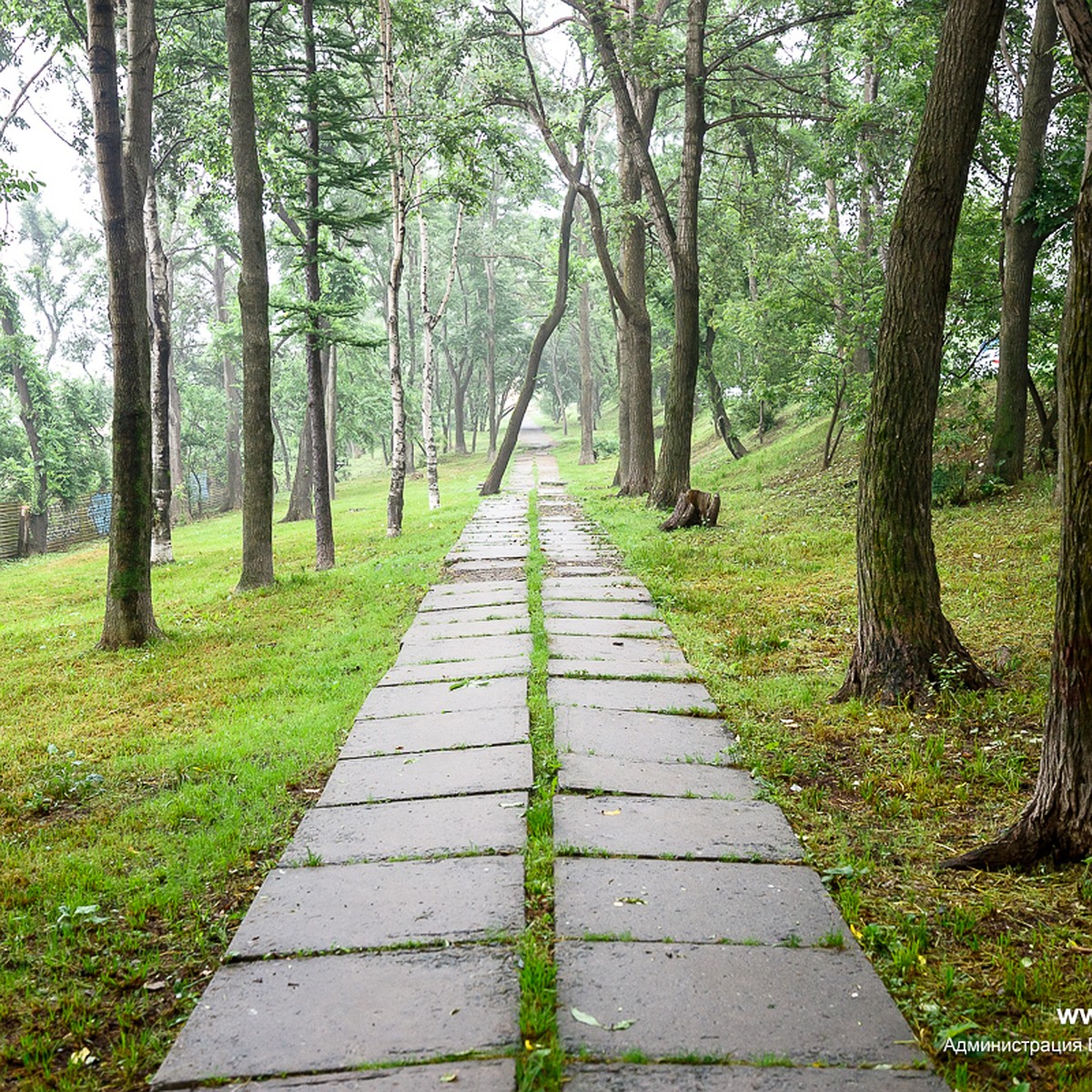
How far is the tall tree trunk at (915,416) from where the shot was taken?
491 centimetres

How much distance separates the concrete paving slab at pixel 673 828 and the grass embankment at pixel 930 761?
152 mm

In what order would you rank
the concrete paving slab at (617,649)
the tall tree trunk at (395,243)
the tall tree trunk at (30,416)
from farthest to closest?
the tall tree trunk at (30,416) < the tall tree trunk at (395,243) < the concrete paving slab at (617,649)

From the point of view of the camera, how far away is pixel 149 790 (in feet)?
14.4

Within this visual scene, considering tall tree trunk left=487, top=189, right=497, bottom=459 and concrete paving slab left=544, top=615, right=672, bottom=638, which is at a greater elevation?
tall tree trunk left=487, top=189, right=497, bottom=459

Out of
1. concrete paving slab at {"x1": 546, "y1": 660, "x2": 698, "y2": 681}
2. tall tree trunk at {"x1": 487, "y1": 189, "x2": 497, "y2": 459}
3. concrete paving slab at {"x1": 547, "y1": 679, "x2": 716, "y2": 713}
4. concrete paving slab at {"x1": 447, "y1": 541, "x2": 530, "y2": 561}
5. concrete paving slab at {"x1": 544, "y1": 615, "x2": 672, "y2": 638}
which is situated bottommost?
concrete paving slab at {"x1": 547, "y1": 679, "x2": 716, "y2": 713}

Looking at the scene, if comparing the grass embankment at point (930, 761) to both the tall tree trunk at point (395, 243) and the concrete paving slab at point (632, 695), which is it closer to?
the concrete paving slab at point (632, 695)

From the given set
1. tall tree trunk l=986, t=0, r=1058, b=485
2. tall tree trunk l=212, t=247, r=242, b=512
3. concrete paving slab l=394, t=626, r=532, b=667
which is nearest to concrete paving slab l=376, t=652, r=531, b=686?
concrete paving slab l=394, t=626, r=532, b=667

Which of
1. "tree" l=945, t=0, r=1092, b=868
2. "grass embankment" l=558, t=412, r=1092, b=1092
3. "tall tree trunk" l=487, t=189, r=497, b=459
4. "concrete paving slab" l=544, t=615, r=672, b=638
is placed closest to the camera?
"grass embankment" l=558, t=412, r=1092, b=1092

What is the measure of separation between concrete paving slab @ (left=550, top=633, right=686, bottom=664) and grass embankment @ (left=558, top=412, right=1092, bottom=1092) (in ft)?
0.56

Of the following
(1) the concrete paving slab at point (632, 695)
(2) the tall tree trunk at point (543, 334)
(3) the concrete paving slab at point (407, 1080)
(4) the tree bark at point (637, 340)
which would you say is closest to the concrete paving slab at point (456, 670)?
(1) the concrete paving slab at point (632, 695)

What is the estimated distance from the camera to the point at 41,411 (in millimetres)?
27406

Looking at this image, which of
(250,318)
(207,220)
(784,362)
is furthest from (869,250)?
(207,220)

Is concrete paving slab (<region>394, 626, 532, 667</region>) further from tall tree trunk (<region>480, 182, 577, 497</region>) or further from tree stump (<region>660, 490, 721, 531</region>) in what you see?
tall tree trunk (<region>480, 182, 577, 497</region>)

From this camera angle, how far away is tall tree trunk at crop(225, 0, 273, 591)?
975cm
